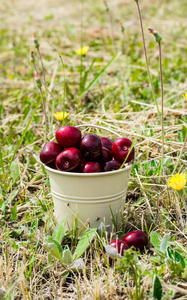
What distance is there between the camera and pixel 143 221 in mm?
1466

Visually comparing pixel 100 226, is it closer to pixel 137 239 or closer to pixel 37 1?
pixel 137 239

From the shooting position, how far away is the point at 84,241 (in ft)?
4.21

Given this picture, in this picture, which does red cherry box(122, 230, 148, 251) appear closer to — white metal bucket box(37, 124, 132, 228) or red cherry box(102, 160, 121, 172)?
white metal bucket box(37, 124, 132, 228)

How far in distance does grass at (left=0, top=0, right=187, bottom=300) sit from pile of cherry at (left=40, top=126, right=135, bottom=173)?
109 mm

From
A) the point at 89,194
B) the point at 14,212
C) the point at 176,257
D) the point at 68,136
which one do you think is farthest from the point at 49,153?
the point at 176,257

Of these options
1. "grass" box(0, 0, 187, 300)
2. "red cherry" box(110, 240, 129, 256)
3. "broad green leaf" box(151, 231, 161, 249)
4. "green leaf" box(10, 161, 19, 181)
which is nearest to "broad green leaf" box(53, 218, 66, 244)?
"grass" box(0, 0, 187, 300)

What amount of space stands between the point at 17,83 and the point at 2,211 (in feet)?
5.98

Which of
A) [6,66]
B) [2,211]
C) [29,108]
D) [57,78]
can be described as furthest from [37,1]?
[2,211]

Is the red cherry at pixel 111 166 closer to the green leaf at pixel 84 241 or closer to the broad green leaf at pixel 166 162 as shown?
the green leaf at pixel 84 241

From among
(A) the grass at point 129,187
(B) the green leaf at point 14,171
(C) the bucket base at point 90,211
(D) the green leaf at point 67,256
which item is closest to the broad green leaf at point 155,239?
(A) the grass at point 129,187

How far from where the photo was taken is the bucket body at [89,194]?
128cm

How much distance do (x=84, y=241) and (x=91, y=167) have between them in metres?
0.26

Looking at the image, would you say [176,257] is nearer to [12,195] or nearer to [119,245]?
[119,245]

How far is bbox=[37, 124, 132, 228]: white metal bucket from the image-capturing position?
1284 millimetres
